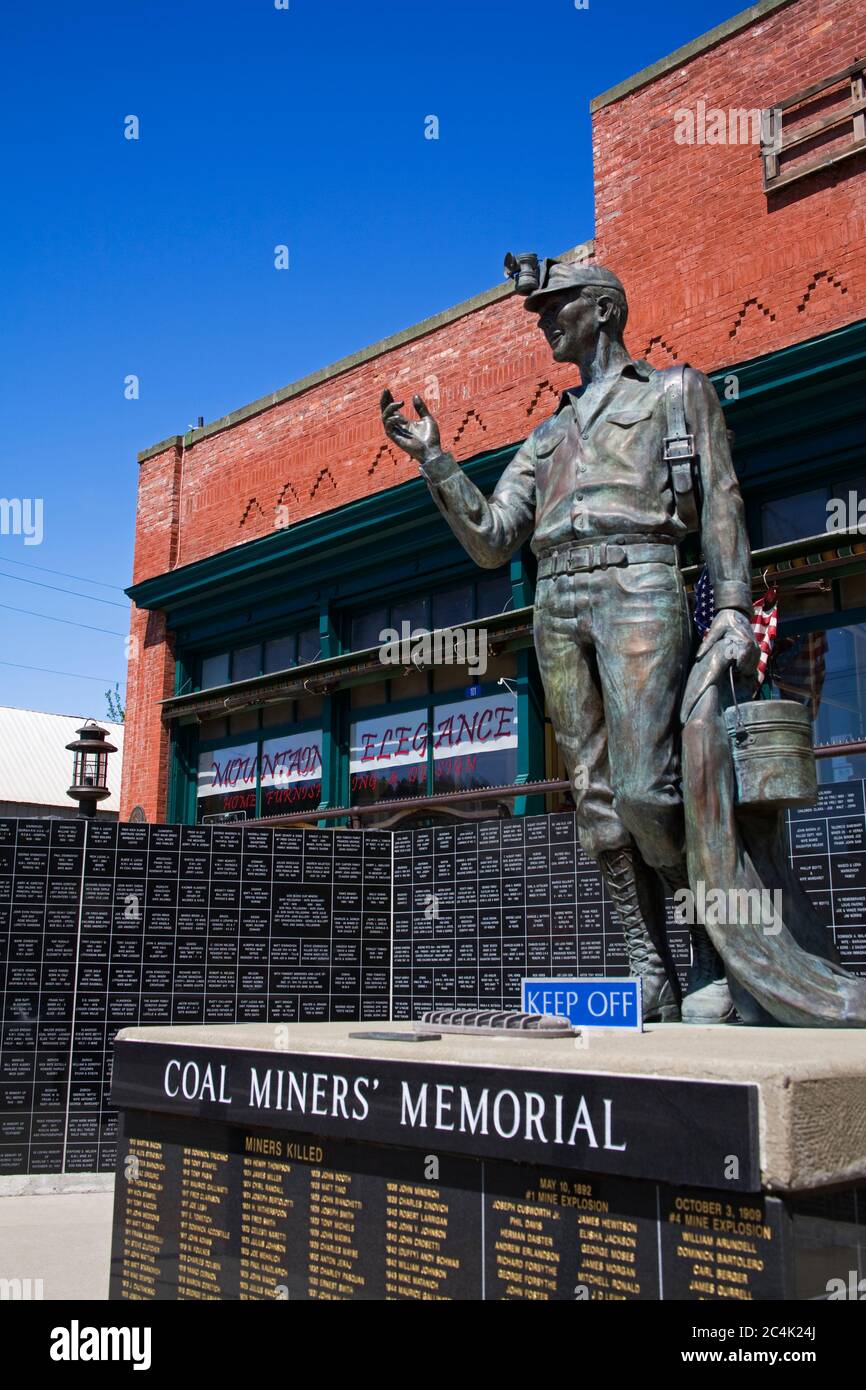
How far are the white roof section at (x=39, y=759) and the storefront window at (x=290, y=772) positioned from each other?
66.3 feet

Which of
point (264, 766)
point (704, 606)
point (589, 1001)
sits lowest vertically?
point (589, 1001)

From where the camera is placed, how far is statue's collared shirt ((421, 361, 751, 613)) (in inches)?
205

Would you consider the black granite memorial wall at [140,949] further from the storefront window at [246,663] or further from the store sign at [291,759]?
the storefront window at [246,663]

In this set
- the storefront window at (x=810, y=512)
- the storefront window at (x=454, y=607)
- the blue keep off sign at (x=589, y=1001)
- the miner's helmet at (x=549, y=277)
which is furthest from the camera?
the storefront window at (x=454, y=607)

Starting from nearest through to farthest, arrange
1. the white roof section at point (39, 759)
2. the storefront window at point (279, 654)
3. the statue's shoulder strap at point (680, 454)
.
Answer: the statue's shoulder strap at point (680, 454)
the storefront window at point (279, 654)
the white roof section at point (39, 759)

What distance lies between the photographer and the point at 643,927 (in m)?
5.27

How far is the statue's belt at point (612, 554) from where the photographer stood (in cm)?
521

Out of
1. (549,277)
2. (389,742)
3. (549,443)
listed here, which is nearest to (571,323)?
(549,277)

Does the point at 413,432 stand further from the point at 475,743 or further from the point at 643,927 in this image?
the point at 475,743

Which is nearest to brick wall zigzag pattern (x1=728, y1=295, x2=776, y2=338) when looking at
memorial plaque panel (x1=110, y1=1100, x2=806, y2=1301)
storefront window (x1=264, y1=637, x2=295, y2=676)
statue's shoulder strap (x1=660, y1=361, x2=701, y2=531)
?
storefront window (x1=264, y1=637, x2=295, y2=676)

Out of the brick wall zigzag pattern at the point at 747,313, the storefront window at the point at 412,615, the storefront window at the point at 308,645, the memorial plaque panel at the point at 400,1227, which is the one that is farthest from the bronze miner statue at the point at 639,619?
the storefront window at the point at 308,645

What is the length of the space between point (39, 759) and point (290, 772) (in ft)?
79.6
